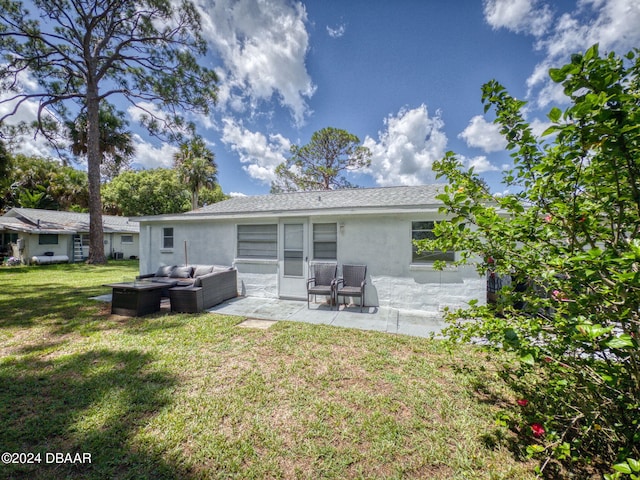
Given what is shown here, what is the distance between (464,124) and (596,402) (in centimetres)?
1360

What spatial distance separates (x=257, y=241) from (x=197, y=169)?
17.9m

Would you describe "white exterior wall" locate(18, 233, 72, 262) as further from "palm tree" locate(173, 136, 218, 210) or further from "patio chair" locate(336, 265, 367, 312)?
"patio chair" locate(336, 265, 367, 312)

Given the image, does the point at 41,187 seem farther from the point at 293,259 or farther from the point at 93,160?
the point at 293,259

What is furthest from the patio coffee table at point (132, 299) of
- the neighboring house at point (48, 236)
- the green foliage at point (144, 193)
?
the green foliage at point (144, 193)

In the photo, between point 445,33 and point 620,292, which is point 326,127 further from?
point 620,292

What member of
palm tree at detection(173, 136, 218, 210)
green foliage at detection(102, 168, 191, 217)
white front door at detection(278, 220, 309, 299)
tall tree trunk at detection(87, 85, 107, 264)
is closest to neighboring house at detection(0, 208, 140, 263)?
tall tree trunk at detection(87, 85, 107, 264)

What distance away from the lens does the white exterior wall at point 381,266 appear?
19.9ft

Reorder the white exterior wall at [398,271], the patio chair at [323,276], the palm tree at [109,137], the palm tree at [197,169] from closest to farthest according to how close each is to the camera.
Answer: the white exterior wall at [398,271]
the patio chair at [323,276]
the palm tree at [109,137]
the palm tree at [197,169]

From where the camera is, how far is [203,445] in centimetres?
225

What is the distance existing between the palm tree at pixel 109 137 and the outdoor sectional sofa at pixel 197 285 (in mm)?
16082

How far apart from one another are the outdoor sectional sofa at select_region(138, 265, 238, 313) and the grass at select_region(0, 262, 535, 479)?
1.31 m

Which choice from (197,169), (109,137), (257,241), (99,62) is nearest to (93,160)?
(109,137)

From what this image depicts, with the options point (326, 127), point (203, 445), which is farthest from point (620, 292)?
point (326, 127)

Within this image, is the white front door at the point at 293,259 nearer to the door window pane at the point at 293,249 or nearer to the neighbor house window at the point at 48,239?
the door window pane at the point at 293,249
